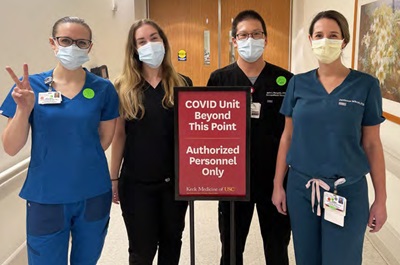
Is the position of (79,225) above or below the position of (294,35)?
below

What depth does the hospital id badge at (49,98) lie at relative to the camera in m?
1.49

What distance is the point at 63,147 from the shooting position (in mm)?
1521

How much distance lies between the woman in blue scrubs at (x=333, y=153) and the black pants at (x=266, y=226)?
11.1 inches

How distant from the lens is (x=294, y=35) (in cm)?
605

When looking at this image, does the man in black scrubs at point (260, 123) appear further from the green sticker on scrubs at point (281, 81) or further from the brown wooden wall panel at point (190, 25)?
the brown wooden wall panel at point (190, 25)

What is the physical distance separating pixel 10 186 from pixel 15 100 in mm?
1058

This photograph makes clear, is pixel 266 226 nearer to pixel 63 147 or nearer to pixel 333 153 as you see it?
pixel 333 153

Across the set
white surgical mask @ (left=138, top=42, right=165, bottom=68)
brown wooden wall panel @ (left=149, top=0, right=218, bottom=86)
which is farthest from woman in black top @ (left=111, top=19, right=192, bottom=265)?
brown wooden wall panel @ (left=149, top=0, right=218, bottom=86)

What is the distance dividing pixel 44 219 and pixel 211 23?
5183 mm

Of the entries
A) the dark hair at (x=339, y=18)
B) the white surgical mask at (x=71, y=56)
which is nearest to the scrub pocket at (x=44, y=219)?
the white surgical mask at (x=71, y=56)

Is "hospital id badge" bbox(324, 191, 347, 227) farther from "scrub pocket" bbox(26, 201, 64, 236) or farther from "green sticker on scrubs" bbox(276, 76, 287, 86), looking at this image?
"scrub pocket" bbox(26, 201, 64, 236)

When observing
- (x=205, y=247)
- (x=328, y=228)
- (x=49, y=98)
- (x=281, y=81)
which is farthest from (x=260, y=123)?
(x=205, y=247)

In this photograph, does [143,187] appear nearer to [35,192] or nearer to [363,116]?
[35,192]

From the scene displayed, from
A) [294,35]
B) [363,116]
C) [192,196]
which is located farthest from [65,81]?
[294,35]
